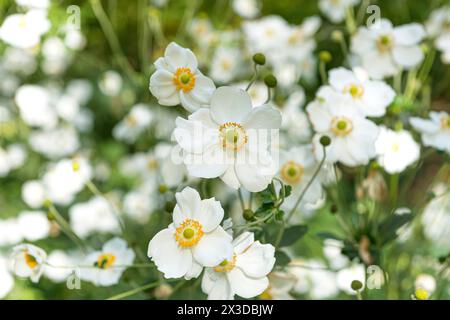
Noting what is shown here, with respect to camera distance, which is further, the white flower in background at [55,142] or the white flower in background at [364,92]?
the white flower in background at [55,142]

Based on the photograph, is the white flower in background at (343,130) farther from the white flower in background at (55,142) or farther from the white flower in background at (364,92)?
the white flower in background at (55,142)

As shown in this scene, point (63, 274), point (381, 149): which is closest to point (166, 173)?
point (381, 149)

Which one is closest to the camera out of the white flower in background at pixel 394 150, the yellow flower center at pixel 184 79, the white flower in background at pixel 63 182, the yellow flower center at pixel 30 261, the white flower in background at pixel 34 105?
the yellow flower center at pixel 184 79

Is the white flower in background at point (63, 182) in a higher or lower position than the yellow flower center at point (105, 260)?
higher

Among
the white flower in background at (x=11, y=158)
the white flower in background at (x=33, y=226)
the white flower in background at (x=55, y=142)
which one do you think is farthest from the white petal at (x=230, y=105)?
the white flower in background at (x=11, y=158)

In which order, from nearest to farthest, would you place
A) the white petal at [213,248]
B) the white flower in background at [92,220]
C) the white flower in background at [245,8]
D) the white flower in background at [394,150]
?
1. the white petal at [213,248]
2. the white flower in background at [394,150]
3. the white flower in background at [92,220]
4. the white flower in background at [245,8]

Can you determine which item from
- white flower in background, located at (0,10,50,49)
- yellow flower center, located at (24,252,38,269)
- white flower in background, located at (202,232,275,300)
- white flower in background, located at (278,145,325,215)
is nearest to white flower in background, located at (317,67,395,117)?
white flower in background, located at (278,145,325,215)

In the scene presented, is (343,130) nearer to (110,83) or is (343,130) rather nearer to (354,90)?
(354,90)
